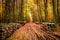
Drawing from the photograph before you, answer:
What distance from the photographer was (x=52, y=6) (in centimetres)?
301

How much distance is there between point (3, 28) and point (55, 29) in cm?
124

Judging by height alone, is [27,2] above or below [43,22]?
above

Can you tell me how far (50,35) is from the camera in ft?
9.49

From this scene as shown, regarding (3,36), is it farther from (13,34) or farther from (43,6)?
(43,6)

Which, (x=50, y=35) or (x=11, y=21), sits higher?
(x=11, y=21)

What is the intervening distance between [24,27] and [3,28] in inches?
19.7

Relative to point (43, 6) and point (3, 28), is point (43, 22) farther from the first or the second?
point (3, 28)

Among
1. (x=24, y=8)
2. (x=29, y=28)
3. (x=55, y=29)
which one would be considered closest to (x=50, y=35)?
(x=55, y=29)

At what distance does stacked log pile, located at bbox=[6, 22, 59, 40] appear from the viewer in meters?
2.85

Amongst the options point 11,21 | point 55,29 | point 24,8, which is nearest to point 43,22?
point 55,29

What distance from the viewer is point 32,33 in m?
2.89

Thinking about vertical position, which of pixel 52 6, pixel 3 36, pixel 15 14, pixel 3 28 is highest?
pixel 52 6

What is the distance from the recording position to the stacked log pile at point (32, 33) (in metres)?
2.85

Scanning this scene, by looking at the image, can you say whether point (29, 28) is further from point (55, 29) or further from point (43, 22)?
point (55, 29)
